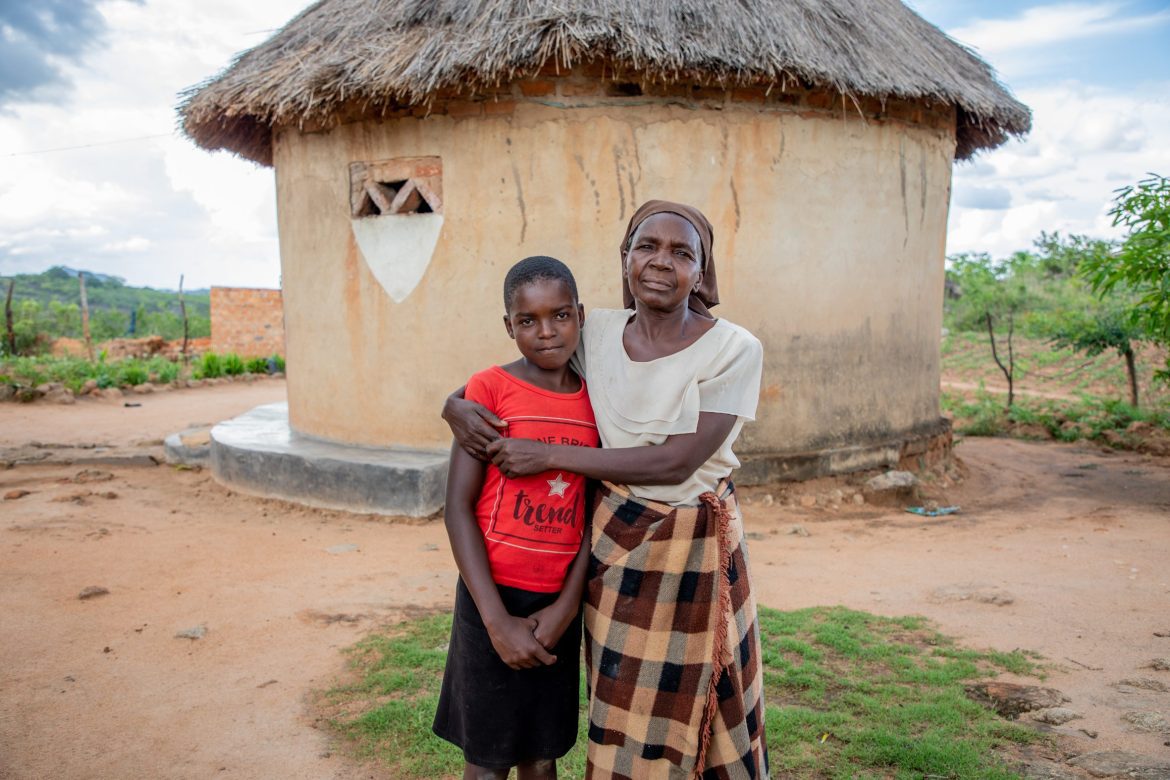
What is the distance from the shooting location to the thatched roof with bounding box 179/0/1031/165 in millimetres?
4883

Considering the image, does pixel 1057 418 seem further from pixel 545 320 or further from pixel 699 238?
pixel 545 320

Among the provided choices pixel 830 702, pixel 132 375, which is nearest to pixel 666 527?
pixel 830 702

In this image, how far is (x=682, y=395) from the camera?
1.67 meters

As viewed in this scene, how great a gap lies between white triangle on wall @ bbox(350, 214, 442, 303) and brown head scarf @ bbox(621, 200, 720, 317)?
3.87m

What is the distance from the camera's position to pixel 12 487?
20.1 ft

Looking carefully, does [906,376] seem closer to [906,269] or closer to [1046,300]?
[906,269]

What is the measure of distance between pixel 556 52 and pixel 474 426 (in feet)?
12.4

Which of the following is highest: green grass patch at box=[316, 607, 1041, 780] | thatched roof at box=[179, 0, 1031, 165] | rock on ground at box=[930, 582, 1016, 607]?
thatched roof at box=[179, 0, 1031, 165]

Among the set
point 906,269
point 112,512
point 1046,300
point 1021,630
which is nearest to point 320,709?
point 1021,630

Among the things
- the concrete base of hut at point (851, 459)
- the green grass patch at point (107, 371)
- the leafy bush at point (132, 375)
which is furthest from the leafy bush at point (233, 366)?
the concrete base of hut at point (851, 459)

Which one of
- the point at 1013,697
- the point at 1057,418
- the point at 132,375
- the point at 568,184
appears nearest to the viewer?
the point at 1013,697

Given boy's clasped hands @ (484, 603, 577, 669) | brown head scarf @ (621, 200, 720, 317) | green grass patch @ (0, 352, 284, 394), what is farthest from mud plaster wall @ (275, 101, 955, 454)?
green grass patch @ (0, 352, 284, 394)

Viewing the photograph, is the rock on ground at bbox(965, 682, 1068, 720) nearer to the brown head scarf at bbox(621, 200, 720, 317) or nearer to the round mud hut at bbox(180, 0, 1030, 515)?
the brown head scarf at bbox(621, 200, 720, 317)

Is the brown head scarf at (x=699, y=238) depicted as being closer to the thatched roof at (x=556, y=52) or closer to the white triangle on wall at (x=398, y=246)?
the thatched roof at (x=556, y=52)
